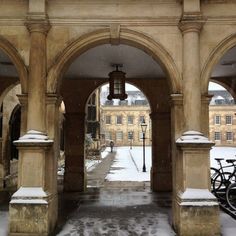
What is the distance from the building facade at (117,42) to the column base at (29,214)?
2cm

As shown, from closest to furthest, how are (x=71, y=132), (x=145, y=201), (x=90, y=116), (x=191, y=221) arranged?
(x=191, y=221), (x=145, y=201), (x=71, y=132), (x=90, y=116)

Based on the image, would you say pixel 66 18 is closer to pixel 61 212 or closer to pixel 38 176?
pixel 38 176

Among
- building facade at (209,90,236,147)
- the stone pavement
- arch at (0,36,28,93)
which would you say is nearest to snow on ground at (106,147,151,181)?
the stone pavement

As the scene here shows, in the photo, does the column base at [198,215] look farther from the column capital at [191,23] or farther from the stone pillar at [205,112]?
the column capital at [191,23]

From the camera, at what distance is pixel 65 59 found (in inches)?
282

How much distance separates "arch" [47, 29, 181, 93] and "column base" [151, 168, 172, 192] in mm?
5648

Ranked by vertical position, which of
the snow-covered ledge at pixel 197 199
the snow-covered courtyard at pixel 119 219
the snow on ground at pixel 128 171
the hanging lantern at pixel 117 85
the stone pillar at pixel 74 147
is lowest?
the snow-covered courtyard at pixel 119 219

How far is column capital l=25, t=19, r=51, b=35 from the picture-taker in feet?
22.8

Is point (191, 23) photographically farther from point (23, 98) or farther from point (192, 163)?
point (23, 98)

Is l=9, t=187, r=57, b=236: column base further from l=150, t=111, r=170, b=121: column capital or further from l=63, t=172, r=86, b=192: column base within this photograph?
l=150, t=111, r=170, b=121: column capital

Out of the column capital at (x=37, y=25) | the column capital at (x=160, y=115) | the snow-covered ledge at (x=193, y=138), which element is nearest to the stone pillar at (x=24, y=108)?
the column capital at (x=37, y=25)

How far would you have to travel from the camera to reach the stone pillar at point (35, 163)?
6.56 metres

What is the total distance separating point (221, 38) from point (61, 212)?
5.44 m

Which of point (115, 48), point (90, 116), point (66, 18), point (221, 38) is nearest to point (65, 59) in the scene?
point (66, 18)
